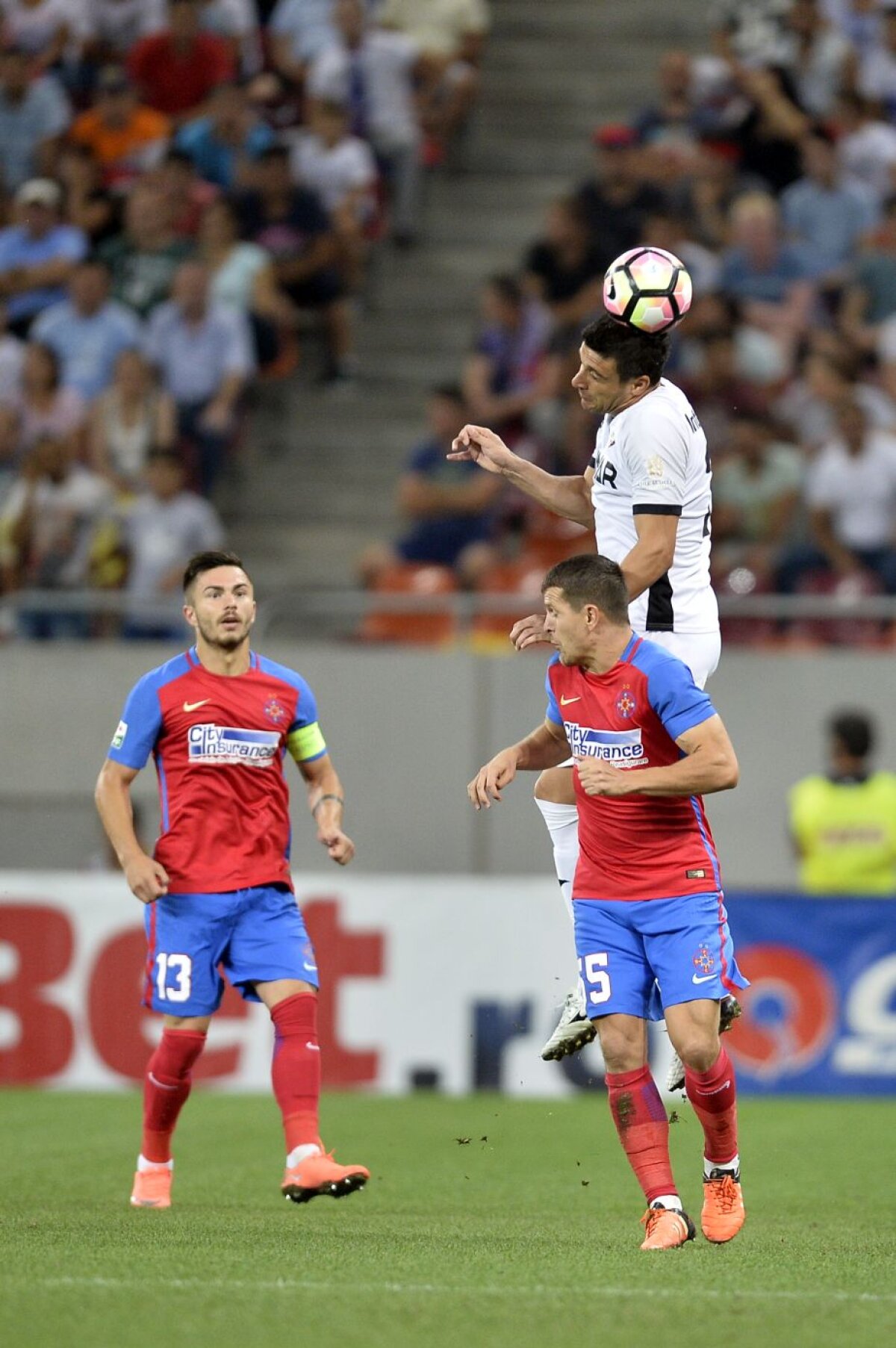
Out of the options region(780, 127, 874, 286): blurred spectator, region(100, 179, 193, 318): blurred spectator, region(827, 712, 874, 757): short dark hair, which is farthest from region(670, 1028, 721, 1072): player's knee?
region(100, 179, 193, 318): blurred spectator

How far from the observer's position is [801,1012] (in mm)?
13672

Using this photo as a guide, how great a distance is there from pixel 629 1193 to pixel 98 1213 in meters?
2.44

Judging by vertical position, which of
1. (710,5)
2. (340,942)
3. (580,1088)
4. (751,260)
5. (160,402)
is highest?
(710,5)

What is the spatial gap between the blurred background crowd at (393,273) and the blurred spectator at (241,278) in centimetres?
3

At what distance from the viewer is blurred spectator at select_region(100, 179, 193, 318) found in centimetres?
1766

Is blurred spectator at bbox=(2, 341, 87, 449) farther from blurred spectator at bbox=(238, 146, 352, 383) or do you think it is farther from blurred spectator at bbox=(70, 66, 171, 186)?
blurred spectator at bbox=(70, 66, 171, 186)

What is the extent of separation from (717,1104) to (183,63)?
14.2 metres

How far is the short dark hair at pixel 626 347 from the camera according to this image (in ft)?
24.9

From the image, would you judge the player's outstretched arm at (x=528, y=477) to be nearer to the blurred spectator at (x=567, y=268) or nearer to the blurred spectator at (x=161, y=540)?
the blurred spectator at (x=161, y=540)

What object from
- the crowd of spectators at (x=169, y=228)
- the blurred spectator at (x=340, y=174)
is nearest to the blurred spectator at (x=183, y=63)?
the crowd of spectators at (x=169, y=228)

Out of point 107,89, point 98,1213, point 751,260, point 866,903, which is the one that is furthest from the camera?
point 107,89

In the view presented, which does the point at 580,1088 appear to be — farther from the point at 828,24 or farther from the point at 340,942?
the point at 828,24

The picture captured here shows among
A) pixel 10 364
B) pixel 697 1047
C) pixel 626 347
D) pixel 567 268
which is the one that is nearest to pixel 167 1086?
pixel 697 1047

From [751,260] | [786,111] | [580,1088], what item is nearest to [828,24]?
[786,111]
